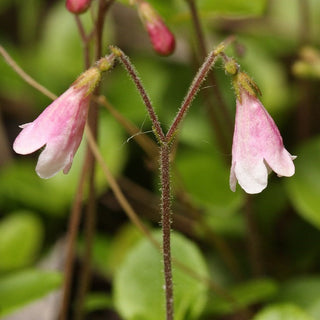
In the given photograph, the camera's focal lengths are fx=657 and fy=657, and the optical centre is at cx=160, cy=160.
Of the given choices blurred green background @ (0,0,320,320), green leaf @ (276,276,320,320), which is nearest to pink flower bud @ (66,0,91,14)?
blurred green background @ (0,0,320,320)

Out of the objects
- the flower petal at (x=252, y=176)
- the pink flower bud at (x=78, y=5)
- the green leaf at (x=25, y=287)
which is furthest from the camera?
the green leaf at (x=25, y=287)

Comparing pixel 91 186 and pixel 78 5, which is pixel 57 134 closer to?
pixel 78 5

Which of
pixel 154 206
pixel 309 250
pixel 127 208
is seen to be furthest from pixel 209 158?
pixel 127 208

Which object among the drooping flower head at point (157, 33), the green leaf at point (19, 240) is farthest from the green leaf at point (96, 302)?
the drooping flower head at point (157, 33)

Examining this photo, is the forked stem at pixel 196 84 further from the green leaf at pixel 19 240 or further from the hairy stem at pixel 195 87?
the green leaf at pixel 19 240

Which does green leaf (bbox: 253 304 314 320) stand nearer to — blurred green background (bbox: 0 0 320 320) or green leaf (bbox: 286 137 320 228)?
blurred green background (bbox: 0 0 320 320)

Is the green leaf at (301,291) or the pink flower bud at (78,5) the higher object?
the pink flower bud at (78,5)

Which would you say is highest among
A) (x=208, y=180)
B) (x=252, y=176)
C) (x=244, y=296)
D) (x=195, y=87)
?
(x=195, y=87)

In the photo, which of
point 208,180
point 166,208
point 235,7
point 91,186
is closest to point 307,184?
point 208,180
